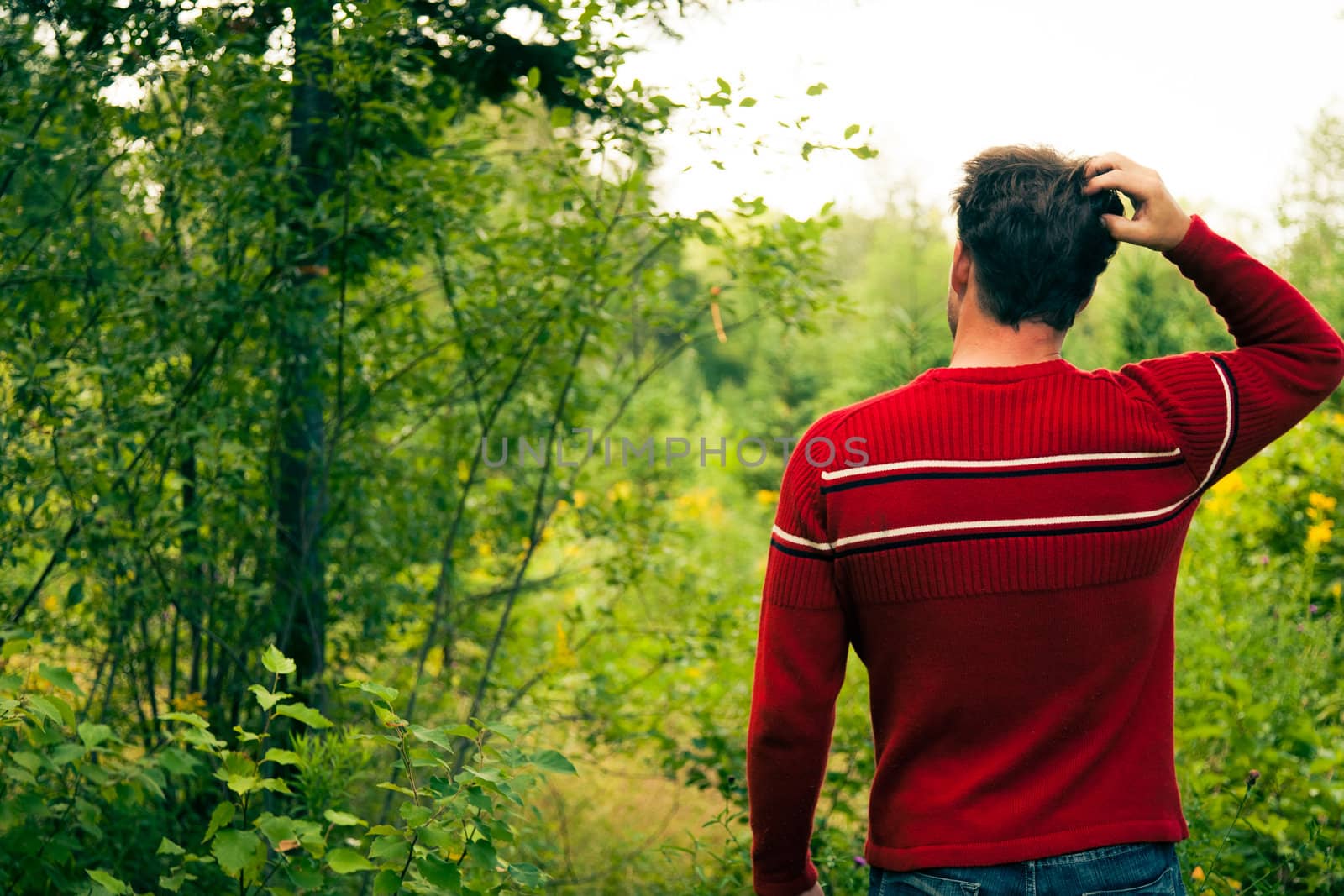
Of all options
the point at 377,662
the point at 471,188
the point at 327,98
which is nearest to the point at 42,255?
the point at 327,98

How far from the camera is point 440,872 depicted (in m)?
1.55

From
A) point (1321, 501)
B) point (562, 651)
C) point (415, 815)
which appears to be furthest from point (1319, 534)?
point (415, 815)

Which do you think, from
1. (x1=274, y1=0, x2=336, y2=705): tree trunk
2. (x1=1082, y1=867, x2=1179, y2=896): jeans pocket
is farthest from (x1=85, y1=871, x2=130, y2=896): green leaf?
(x1=1082, y1=867, x2=1179, y2=896): jeans pocket

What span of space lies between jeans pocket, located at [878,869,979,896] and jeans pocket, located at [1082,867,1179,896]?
5.1 inches

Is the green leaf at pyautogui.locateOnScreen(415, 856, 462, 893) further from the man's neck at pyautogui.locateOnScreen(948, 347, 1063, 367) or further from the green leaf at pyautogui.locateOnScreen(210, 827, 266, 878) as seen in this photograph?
the man's neck at pyautogui.locateOnScreen(948, 347, 1063, 367)

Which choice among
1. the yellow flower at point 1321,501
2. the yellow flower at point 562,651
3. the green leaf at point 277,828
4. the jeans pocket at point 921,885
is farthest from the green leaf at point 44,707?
the yellow flower at point 1321,501

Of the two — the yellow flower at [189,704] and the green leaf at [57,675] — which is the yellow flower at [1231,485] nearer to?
the yellow flower at [189,704]

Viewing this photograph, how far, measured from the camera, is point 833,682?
4.31ft

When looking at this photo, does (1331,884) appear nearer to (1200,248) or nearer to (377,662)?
(1200,248)

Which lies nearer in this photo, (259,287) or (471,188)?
(259,287)

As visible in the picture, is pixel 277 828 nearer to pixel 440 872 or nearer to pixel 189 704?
pixel 440 872

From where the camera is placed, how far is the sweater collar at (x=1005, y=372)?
1.24m

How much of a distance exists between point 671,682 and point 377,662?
1.07m

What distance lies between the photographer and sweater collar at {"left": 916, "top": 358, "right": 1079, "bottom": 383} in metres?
1.24
